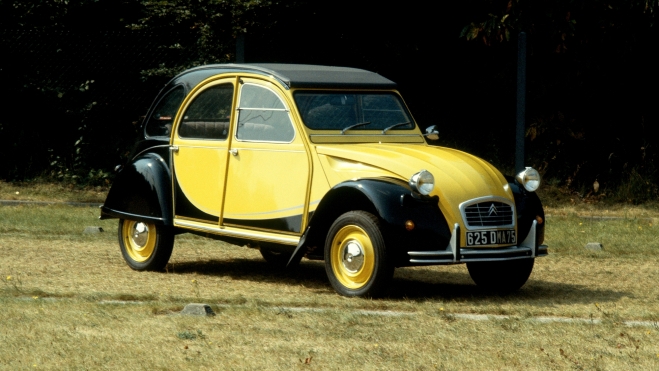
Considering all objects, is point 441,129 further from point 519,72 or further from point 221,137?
point 221,137

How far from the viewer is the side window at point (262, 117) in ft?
31.4

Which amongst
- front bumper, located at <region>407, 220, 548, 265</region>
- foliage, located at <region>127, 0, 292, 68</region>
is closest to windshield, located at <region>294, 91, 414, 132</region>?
front bumper, located at <region>407, 220, 548, 265</region>

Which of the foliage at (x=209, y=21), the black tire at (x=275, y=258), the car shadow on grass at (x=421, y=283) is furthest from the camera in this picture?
the foliage at (x=209, y=21)

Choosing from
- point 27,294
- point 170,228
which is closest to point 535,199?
point 170,228

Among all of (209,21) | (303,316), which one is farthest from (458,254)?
(209,21)

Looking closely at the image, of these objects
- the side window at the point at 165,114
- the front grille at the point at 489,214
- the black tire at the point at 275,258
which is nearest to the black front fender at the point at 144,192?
the side window at the point at 165,114

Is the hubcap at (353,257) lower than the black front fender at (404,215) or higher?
lower

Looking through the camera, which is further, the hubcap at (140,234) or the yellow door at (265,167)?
the hubcap at (140,234)

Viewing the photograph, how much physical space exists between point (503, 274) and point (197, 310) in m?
2.97

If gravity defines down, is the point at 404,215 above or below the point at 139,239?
above

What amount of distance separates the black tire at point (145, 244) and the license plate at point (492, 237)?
3081 mm

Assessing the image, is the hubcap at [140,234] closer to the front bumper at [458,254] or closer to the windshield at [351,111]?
the windshield at [351,111]

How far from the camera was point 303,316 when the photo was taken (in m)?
7.65

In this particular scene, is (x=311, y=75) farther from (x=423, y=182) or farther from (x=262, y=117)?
(x=423, y=182)
